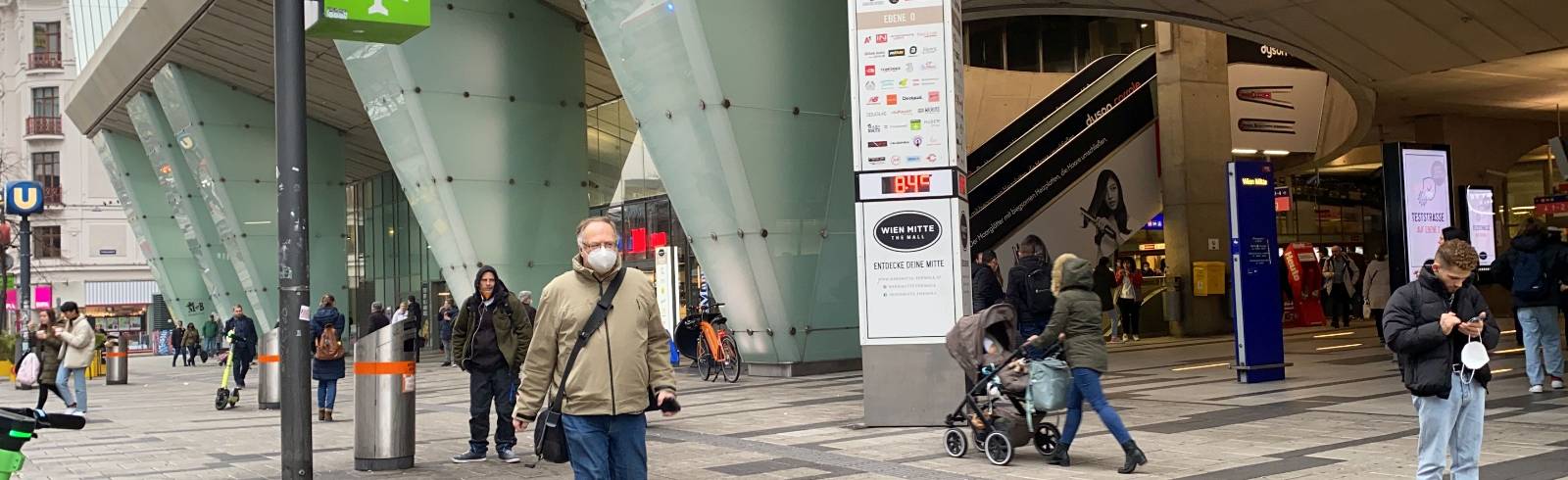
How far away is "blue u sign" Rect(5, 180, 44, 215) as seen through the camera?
26.5 m

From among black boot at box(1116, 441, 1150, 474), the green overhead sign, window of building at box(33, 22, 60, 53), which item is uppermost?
window of building at box(33, 22, 60, 53)

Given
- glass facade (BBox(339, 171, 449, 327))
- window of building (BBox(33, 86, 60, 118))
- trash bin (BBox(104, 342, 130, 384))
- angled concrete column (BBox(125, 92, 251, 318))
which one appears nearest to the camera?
trash bin (BBox(104, 342, 130, 384))

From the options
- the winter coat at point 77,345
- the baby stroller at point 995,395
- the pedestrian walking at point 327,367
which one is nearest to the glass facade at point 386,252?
the winter coat at point 77,345

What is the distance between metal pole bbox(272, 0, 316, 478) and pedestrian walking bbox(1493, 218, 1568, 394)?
33.0 ft

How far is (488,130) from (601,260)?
16.6 metres

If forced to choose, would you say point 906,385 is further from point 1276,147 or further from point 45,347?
point 1276,147

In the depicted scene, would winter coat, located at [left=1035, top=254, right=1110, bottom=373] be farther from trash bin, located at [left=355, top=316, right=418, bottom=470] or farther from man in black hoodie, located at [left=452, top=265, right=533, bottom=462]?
trash bin, located at [left=355, top=316, right=418, bottom=470]

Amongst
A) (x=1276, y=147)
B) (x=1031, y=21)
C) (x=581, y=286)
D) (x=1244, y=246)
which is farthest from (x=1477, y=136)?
(x=581, y=286)

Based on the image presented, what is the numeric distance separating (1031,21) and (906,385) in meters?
19.0

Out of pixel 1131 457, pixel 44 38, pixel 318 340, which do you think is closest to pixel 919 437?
pixel 1131 457

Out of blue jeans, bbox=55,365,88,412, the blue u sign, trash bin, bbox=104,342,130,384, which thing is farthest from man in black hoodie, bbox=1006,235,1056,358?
the blue u sign

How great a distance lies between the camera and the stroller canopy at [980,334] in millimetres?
8648

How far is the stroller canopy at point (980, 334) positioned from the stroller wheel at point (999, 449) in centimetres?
50

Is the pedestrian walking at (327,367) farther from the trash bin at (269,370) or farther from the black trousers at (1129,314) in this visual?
the black trousers at (1129,314)
